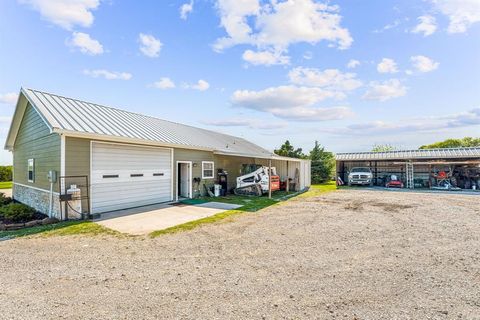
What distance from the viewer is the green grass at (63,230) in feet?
21.1

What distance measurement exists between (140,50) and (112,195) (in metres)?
6.77

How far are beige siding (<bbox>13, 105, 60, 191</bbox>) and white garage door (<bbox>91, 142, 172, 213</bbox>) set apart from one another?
125cm

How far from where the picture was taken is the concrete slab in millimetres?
7109

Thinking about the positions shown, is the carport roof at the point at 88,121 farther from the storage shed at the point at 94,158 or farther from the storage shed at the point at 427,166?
the storage shed at the point at 427,166

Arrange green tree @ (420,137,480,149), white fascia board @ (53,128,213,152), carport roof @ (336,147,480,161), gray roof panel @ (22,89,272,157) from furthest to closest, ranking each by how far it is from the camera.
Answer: green tree @ (420,137,480,149) → carport roof @ (336,147,480,161) → gray roof panel @ (22,89,272,157) → white fascia board @ (53,128,213,152)

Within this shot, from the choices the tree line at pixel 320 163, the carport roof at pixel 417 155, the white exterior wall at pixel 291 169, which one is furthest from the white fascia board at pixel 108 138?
the tree line at pixel 320 163

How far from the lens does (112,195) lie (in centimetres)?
923

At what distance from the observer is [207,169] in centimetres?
1402

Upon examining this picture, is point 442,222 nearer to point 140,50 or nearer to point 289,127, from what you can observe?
point 140,50

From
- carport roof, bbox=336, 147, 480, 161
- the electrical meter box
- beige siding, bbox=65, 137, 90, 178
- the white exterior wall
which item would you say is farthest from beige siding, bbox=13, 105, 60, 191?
carport roof, bbox=336, 147, 480, 161

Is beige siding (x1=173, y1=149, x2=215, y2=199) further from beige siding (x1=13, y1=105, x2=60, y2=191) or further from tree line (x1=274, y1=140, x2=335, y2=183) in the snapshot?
tree line (x1=274, y1=140, x2=335, y2=183)

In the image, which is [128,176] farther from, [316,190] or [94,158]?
[316,190]

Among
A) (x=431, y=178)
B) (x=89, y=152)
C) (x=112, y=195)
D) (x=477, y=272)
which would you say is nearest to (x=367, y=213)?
(x=477, y=272)

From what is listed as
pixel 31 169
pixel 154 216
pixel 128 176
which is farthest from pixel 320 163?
pixel 31 169
